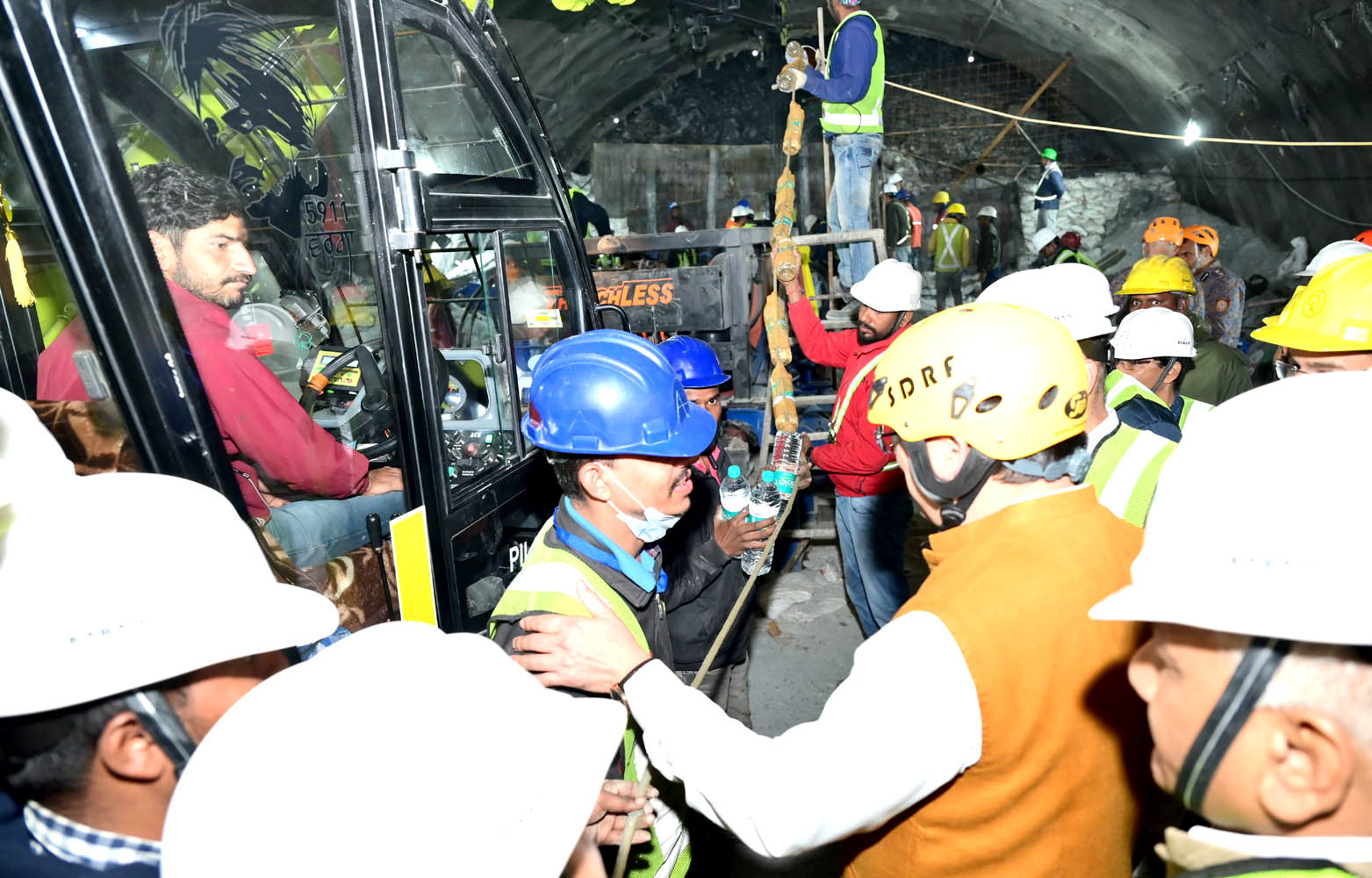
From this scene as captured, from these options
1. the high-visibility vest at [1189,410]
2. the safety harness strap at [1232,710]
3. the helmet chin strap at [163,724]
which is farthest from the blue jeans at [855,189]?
the helmet chin strap at [163,724]

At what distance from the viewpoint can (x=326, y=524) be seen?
6.66 ft

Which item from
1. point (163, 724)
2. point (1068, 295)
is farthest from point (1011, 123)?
point (163, 724)

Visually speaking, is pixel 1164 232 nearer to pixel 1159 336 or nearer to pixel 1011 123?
pixel 1159 336

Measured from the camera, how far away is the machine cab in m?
1.43

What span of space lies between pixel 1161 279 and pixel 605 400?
427cm

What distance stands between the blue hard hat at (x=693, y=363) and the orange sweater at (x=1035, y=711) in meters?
2.52

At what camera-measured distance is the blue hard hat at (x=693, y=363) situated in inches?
155

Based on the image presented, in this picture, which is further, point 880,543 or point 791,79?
point 791,79

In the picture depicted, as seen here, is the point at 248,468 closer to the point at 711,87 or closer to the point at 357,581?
the point at 357,581

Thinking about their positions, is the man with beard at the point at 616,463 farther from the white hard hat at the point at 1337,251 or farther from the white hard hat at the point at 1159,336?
the white hard hat at the point at 1337,251

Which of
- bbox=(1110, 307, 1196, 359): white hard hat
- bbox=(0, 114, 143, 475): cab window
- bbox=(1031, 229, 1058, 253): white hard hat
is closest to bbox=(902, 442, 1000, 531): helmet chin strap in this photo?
bbox=(0, 114, 143, 475): cab window

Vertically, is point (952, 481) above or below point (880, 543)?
above

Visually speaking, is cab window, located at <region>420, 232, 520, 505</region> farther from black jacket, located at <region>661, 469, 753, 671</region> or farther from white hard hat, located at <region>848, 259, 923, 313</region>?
white hard hat, located at <region>848, 259, 923, 313</region>

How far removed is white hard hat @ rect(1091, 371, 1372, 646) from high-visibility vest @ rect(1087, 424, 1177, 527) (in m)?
1.45
